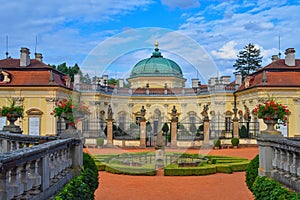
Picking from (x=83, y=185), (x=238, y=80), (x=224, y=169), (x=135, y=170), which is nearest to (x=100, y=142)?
(x=135, y=170)

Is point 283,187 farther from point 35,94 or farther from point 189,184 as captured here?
point 35,94

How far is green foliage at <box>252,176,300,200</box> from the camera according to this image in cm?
565

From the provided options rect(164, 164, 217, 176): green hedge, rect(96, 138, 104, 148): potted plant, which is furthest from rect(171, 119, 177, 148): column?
rect(164, 164, 217, 176): green hedge

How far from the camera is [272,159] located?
727 cm

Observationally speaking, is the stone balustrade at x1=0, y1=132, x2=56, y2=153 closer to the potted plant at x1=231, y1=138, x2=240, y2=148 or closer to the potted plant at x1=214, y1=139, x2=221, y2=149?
the potted plant at x1=214, y1=139, x2=221, y2=149

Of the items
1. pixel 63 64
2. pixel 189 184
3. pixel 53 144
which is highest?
pixel 63 64

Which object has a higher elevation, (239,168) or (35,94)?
(35,94)

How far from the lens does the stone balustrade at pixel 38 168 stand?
146 inches

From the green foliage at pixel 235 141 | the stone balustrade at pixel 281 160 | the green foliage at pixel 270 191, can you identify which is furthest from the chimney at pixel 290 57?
the green foliage at pixel 270 191

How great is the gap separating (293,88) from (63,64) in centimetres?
3997

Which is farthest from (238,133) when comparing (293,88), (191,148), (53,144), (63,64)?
(63,64)

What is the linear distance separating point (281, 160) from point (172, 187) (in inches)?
257

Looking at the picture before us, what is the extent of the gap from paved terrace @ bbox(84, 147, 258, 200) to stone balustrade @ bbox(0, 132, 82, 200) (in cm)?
381

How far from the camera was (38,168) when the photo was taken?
4.90 m
